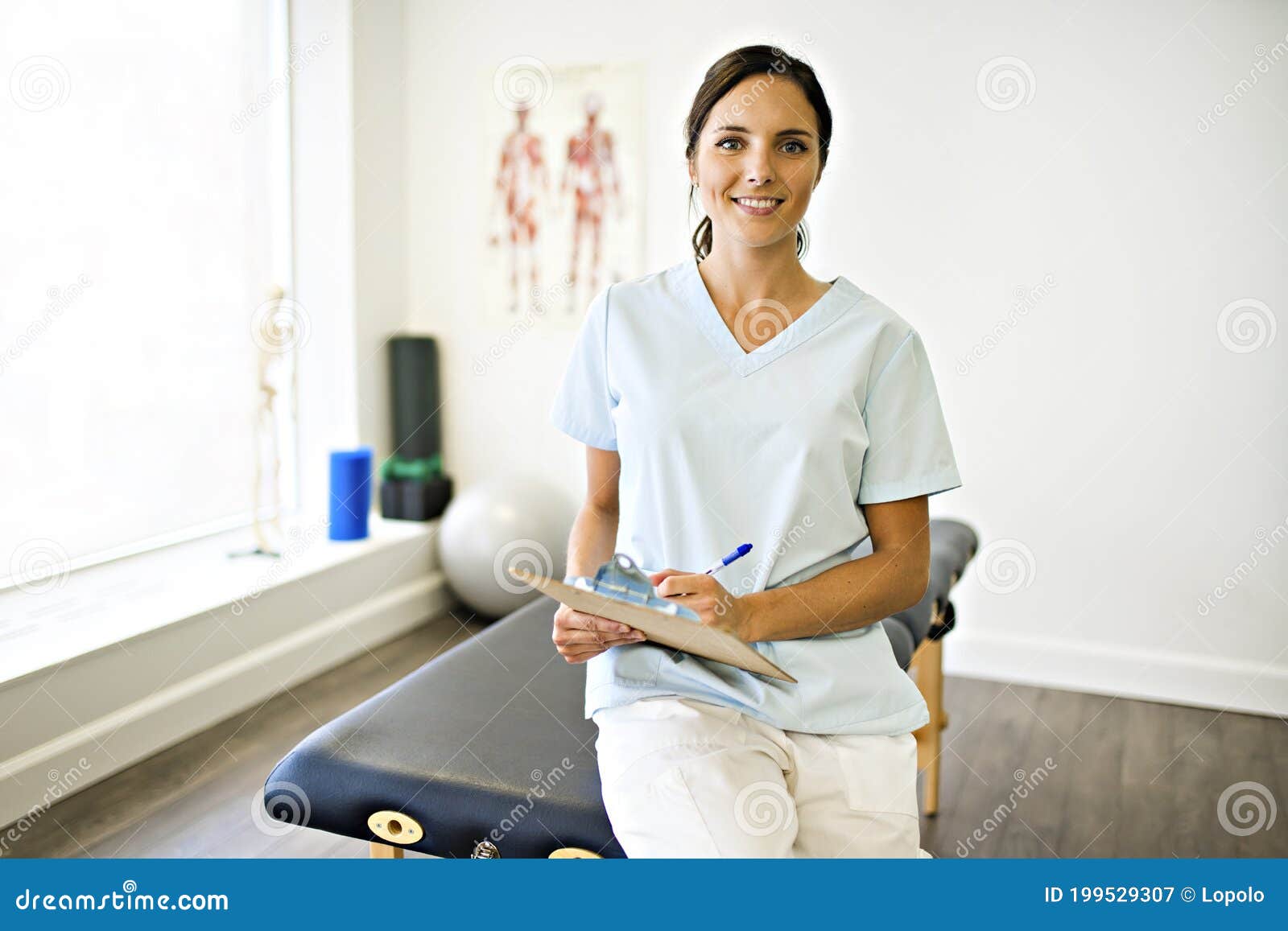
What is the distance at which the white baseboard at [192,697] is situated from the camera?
214cm

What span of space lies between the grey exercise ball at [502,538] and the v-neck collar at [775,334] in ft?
6.55

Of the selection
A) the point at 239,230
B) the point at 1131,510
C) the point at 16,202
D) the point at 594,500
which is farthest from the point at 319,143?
the point at 1131,510

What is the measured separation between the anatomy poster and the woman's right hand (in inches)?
93.1

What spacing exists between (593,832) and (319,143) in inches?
111

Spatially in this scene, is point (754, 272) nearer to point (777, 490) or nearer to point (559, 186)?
point (777, 490)

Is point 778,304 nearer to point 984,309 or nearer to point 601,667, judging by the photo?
point 601,667

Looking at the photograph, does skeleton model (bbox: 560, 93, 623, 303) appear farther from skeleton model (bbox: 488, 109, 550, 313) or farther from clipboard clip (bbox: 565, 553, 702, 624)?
clipboard clip (bbox: 565, 553, 702, 624)

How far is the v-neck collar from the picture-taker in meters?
1.26

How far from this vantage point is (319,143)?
3.40m

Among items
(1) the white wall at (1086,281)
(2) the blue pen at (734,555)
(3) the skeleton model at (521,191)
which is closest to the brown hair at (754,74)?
(2) the blue pen at (734,555)

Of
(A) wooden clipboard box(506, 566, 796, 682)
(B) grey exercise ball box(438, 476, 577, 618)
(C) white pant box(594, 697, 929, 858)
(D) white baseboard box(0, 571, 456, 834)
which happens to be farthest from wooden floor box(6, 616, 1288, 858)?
(A) wooden clipboard box(506, 566, 796, 682)

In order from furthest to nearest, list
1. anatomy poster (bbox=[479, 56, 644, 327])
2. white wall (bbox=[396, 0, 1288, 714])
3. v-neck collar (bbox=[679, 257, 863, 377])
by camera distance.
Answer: anatomy poster (bbox=[479, 56, 644, 327]) → white wall (bbox=[396, 0, 1288, 714]) → v-neck collar (bbox=[679, 257, 863, 377])

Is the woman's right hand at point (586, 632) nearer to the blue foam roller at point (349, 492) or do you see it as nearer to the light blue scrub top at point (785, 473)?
the light blue scrub top at point (785, 473)

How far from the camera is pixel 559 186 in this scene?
3514mm
